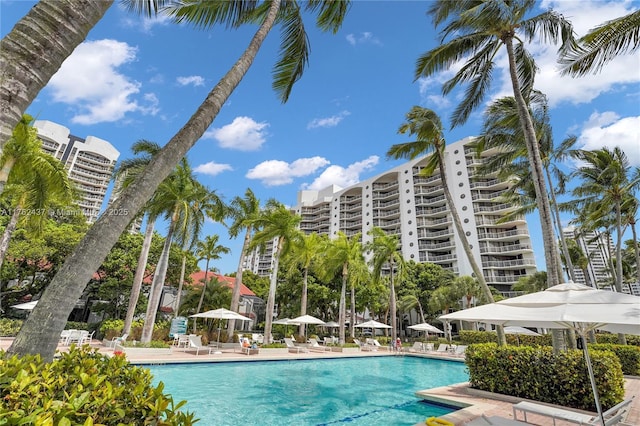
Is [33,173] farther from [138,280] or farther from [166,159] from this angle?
[166,159]

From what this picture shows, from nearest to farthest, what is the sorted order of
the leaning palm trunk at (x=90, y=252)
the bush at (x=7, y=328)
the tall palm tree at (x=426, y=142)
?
the leaning palm trunk at (x=90, y=252) < the tall palm tree at (x=426, y=142) < the bush at (x=7, y=328)

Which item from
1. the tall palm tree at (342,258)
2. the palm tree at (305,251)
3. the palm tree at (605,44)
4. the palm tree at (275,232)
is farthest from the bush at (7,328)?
the palm tree at (605,44)

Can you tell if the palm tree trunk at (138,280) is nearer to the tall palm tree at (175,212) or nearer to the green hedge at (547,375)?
the tall palm tree at (175,212)

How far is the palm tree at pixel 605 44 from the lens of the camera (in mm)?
6641

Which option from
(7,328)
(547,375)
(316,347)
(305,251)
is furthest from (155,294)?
(547,375)

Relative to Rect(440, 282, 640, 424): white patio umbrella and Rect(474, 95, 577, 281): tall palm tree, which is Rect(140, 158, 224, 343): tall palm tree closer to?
Rect(440, 282, 640, 424): white patio umbrella

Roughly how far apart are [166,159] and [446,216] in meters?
54.0

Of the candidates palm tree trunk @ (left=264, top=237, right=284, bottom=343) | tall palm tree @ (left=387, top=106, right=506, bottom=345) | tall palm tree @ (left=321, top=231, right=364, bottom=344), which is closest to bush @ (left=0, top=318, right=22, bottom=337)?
palm tree trunk @ (left=264, top=237, right=284, bottom=343)

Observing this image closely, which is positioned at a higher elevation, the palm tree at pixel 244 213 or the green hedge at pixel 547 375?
the palm tree at pixel 244 213

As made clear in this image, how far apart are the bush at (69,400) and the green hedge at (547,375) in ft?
Result: 28.9

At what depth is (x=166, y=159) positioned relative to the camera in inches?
151

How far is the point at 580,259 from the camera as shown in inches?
1169

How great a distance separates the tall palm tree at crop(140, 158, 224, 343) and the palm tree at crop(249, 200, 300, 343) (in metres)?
3.83

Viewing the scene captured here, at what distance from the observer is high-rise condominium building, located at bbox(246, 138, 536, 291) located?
45469 millimetres
